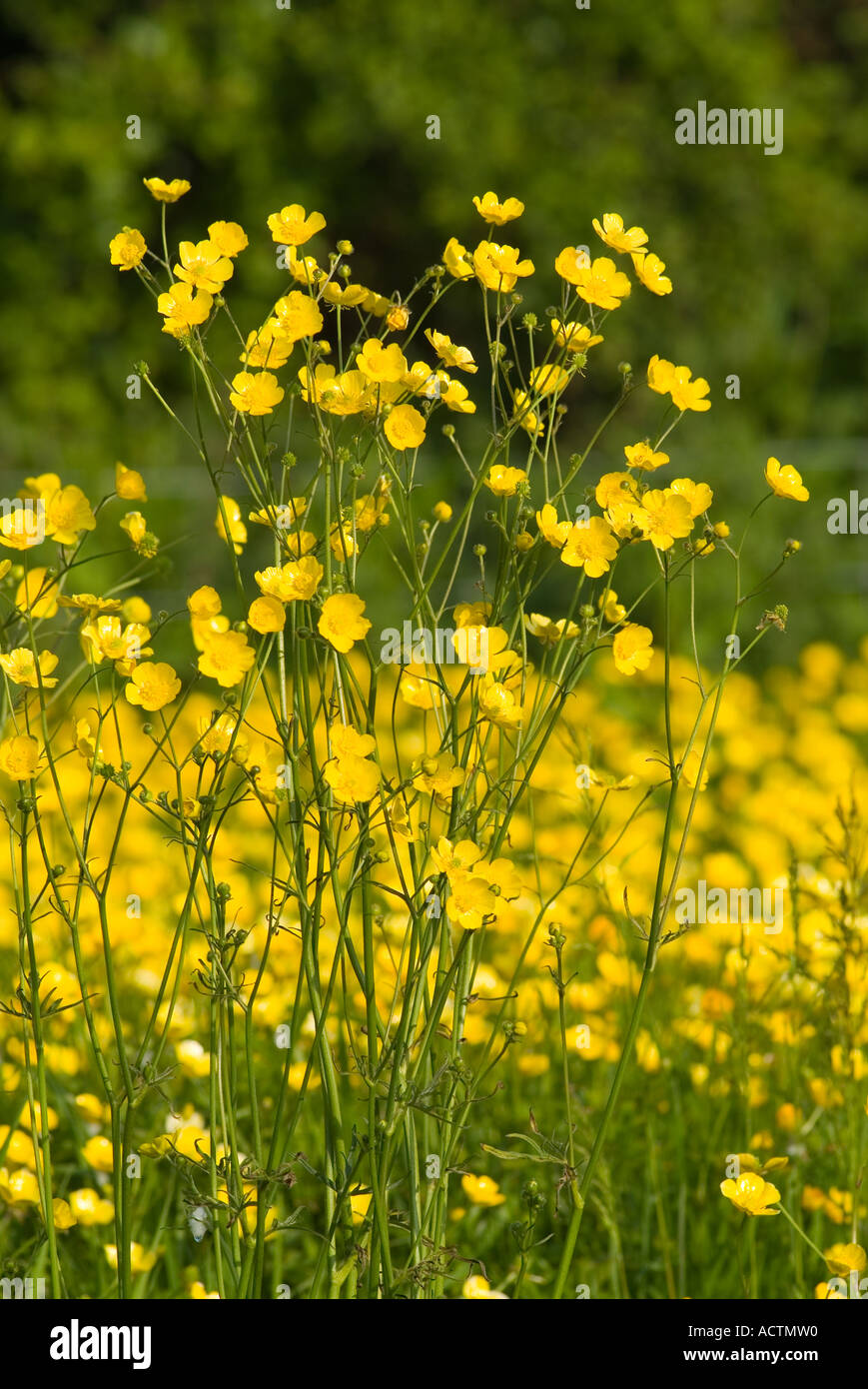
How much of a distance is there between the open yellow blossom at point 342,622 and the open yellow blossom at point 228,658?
0.09m

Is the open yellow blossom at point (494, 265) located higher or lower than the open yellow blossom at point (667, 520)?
higher

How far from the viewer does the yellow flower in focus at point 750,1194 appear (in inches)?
60.3

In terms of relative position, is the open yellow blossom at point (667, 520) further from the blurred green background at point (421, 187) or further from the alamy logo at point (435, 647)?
the blurred green background at point (421, 187)

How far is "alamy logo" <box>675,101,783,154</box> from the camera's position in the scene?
5766mm

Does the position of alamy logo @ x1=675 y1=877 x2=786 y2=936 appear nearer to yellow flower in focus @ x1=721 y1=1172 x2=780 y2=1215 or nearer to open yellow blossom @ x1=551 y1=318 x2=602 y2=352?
yellow flower in focus @ x1=721 y1=1172 x2=780 y2=1215

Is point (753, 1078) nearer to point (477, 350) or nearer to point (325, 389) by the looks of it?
point (325, 389)

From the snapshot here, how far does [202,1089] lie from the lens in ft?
6.95

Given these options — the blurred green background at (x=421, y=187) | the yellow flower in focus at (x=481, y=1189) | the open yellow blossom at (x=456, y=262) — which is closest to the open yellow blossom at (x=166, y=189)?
the open yellow blossom at (x=456, y=262)

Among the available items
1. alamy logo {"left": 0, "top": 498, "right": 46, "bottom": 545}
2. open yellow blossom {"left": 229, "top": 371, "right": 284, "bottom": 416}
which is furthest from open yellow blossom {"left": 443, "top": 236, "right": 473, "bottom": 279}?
alamy logo {"left": 0, "top": 498, "right": 46, "bottom": 545}

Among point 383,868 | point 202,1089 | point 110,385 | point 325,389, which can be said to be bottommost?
point 202,1089
